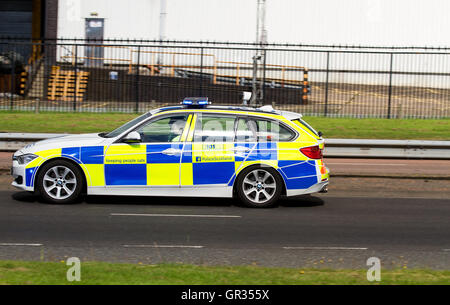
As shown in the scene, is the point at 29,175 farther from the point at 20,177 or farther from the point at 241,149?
the point at 241,149

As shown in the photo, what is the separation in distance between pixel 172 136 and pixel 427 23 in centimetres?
3435

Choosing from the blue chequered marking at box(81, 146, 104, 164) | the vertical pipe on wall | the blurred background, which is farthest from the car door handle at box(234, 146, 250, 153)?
the vertical pipe on wall

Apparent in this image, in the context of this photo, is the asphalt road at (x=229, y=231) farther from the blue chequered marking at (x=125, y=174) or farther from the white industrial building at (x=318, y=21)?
the white industrial building at (x=318, y=21)

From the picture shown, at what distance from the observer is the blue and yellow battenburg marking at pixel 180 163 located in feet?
35.7

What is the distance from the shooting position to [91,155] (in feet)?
35.7

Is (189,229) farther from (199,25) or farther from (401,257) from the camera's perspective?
(199,25)

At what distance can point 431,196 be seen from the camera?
1277 centimetres

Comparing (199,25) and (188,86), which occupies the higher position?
(199,25)

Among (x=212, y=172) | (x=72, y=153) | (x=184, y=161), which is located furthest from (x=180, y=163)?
(x=72, y=153)

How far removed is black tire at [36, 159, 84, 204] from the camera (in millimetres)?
10859

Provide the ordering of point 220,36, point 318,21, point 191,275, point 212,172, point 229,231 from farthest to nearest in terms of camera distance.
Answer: point 220,36 < point 318,21 < point 212,172 < point 229,231 < point 191,275

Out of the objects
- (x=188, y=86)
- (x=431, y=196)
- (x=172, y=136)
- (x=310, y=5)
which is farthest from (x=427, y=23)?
(x=172, y=136)

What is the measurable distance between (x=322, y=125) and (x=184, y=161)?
1302 centimetres

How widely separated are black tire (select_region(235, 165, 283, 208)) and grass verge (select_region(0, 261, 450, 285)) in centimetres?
391
